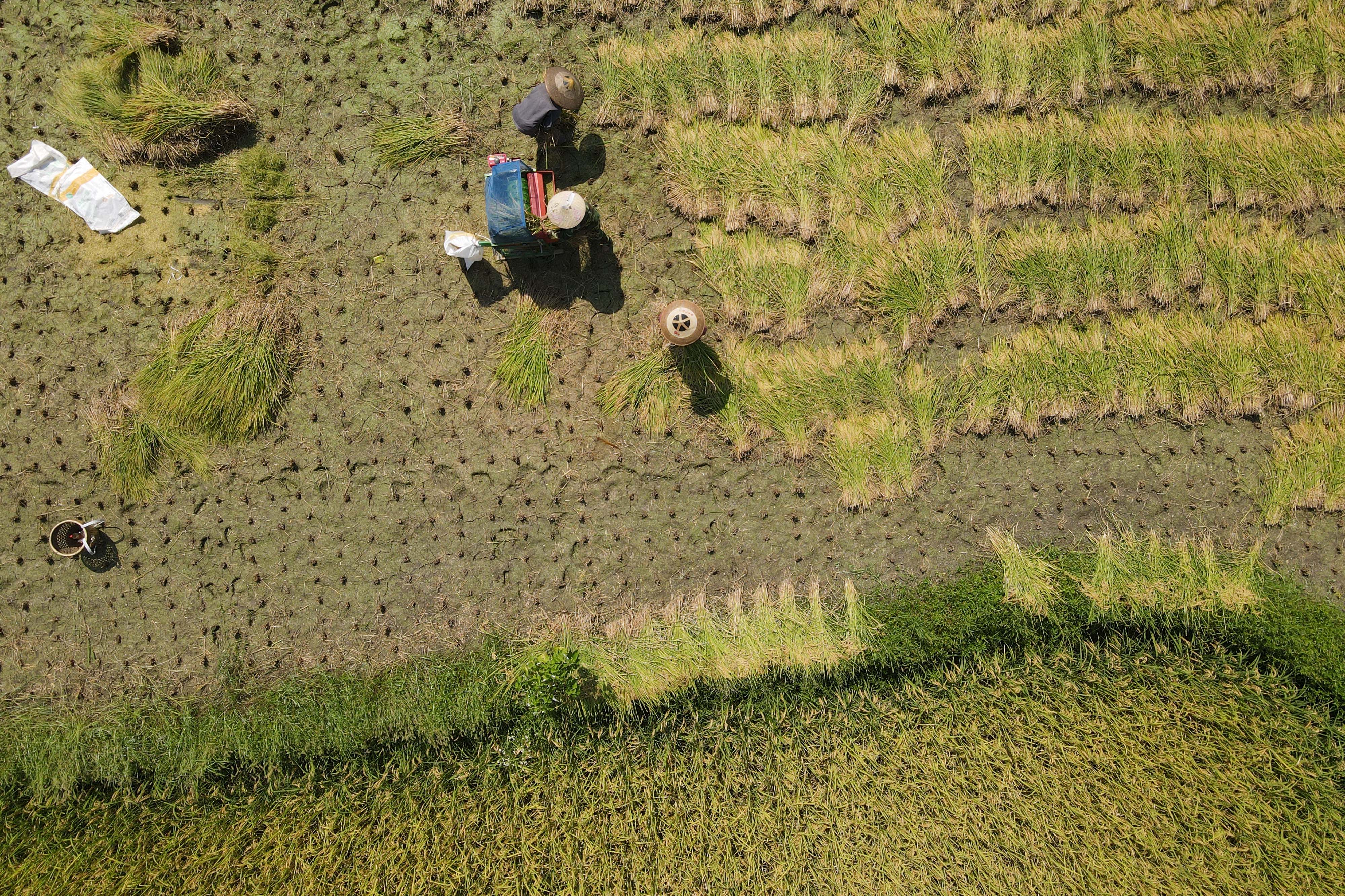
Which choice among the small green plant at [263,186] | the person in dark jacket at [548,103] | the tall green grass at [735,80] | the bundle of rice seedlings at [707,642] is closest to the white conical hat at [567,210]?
the person in dark jacket at [548,103]

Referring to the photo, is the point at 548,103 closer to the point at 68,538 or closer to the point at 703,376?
the point at 703,376

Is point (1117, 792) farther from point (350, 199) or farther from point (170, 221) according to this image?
point (170, 221)

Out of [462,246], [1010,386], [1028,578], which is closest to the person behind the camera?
[462,246]

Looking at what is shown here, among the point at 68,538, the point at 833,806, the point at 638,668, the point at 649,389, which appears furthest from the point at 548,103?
the point at 833,806

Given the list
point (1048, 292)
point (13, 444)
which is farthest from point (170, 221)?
point (1048, 292)

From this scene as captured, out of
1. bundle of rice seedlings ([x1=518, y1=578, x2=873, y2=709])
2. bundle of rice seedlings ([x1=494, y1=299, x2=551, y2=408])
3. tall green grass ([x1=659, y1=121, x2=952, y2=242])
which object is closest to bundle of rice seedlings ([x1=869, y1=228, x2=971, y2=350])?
tall green grass ([x1=659, y1=121, x2=952, y2=242])

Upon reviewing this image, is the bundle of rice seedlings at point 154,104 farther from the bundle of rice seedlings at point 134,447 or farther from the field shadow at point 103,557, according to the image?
the field shadow at point 103,557

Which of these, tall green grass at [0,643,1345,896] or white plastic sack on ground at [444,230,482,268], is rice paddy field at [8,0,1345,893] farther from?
white plastic sack on ground at [444,230,482,268]
